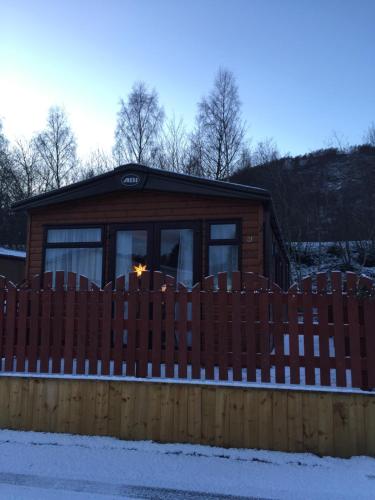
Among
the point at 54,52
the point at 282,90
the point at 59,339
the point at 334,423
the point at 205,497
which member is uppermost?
the point at 282,90

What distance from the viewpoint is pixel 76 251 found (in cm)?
779

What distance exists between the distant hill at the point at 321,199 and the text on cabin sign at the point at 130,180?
737 inches

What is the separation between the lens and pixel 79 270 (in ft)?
25.3

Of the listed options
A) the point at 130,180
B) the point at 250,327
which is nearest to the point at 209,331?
the point at 250,327

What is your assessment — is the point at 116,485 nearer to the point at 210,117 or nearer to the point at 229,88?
the point at 210,117

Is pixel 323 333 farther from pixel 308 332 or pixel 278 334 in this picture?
pixel 278 334

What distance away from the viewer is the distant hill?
27109 millimetres

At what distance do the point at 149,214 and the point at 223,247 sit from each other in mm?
1454

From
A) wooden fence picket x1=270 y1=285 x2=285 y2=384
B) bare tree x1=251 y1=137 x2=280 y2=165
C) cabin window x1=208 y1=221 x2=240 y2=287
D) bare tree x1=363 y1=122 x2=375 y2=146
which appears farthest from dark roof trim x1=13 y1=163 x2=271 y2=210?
bare tree x1=363 y1=122 x2=375 y2=146

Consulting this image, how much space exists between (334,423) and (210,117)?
24.1m

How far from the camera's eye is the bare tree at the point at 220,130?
25125 millimetres

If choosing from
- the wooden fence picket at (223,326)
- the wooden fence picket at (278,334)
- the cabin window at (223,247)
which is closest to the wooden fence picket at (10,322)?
the wooden fence picket at (223,326)

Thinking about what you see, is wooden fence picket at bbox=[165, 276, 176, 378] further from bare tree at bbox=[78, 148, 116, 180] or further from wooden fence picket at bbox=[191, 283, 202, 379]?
bare tree at bbox=[78, 148, 116, 180]

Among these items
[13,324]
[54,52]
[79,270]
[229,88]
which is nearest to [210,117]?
[229,88]
